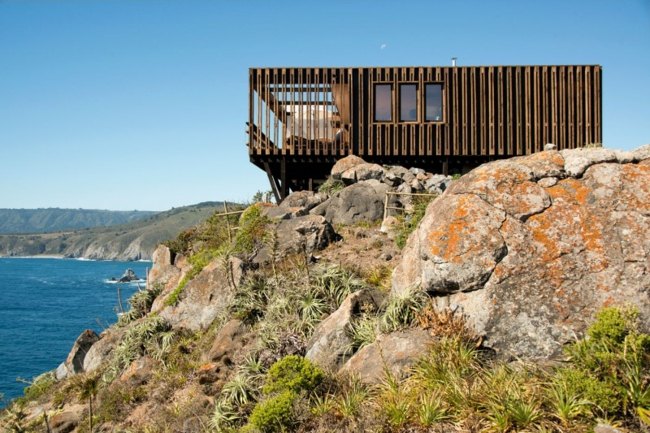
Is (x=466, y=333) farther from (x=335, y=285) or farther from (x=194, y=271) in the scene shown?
(x=194, y=271)

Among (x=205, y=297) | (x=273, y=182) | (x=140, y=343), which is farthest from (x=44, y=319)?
(x=205, y=297)

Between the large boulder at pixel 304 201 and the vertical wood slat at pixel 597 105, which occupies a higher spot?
the vertical wood slat at pixel 597 105

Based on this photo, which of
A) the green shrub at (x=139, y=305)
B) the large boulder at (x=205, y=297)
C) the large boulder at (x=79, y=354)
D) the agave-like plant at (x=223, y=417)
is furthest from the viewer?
the green shrub at (x=139, y=305)

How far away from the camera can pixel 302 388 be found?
6.97 metres

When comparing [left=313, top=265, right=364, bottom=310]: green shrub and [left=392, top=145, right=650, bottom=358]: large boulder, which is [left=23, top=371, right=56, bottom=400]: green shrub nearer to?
[left=313, top=265, right=364, bottom=310]: green shrub

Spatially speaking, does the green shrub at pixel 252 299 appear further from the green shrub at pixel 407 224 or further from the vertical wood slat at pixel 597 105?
the vertical wood slat at pixel 597 105

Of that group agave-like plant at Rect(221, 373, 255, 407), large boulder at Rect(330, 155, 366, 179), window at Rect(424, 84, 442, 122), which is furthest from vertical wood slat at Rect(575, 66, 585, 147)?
agave-like plant at Rect(221, 373, 255, 407)

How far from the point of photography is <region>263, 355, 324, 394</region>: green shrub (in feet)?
22.8

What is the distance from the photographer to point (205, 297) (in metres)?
12.8

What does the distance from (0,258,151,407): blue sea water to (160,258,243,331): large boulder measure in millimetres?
6102

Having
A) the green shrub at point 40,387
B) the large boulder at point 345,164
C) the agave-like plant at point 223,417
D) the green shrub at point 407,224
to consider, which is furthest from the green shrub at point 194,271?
the large boulder at point 345,164

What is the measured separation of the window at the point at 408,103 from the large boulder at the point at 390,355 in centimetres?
1685

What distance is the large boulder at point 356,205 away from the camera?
1677 centimetres

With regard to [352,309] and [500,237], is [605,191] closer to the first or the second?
[500,237]
